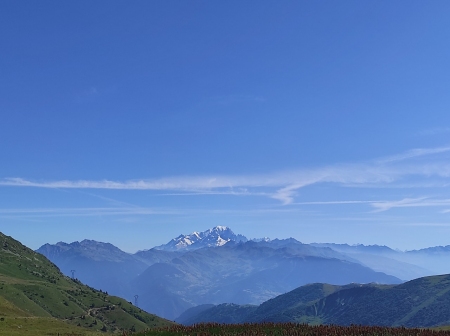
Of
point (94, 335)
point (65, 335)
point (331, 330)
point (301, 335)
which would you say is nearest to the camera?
point (301, 335)

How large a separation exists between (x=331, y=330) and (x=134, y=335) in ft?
56.8

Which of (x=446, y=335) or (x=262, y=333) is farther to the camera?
(x=446, y=335)

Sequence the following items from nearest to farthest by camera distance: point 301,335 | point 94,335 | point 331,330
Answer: point 301,335
point 331,330
point 94,335

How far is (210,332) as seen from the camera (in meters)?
35.5

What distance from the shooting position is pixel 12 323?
62125 mm

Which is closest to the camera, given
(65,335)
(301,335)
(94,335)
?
(301,335)

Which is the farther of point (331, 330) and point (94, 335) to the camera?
point (94, 335)

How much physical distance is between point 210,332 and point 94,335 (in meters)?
31.8

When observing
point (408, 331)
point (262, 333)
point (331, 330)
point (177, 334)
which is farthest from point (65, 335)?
point (408, 331)

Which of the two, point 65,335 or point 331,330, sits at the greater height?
point 331,330

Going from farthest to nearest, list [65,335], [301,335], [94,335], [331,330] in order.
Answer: [94,335] → [65,335] → [331,330] → [301,335]

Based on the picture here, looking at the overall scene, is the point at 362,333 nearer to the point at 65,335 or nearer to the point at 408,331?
the point at 408,331

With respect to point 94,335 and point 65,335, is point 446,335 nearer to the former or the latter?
point 65,335

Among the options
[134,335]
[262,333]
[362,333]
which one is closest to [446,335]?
[362,333]
